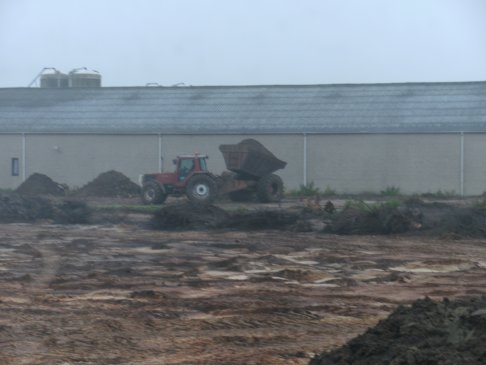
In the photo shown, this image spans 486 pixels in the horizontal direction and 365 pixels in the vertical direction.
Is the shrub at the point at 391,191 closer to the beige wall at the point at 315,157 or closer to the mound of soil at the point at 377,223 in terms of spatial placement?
the beige wall at the point at 315,157

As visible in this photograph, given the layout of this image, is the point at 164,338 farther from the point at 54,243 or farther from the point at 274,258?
the point at 54,243

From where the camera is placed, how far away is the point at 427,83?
50250 mm

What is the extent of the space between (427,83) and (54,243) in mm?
29521

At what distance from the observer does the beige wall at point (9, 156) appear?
49.4 m

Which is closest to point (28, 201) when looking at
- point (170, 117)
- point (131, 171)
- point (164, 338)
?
point (131, 171)

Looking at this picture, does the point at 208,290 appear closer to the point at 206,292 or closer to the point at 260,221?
the point at 206,292

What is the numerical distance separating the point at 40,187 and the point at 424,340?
37733 mm

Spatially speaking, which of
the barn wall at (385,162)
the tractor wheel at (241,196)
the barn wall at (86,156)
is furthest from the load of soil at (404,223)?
the barn wall at (86,156)

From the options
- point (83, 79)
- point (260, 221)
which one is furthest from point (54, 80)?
point (260, 221)

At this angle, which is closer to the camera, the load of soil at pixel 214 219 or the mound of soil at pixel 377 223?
the mound of soil at pixel 377 223

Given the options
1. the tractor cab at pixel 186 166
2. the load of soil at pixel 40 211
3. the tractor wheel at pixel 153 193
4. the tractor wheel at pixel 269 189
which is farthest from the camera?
the tractor wheel at pixel 269 189

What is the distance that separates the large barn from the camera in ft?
145

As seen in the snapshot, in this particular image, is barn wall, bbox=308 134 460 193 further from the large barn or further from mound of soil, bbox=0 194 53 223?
mound of soil, bbox=0 194 53 223

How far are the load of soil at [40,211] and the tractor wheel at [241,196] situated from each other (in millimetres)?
7546
